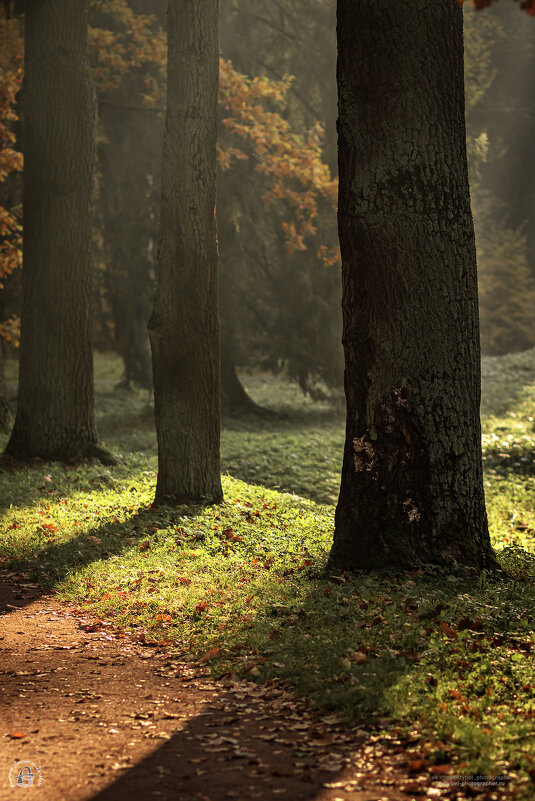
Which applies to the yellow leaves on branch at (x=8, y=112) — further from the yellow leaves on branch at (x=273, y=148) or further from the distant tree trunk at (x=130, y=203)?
the yellow leaves on branch at (x=273, y=148)

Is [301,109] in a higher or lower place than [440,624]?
higher

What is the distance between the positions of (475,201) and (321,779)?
3443 centimetres

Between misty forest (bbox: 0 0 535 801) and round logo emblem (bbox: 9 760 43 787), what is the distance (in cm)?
1

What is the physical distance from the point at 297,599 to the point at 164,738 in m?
2.23

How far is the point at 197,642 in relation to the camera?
6.02m

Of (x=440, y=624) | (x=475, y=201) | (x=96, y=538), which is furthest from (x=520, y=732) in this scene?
(x=475, y=201)

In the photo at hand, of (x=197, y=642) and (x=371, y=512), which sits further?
(x=371, y=512)

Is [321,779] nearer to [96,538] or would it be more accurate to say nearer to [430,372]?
[430,372]

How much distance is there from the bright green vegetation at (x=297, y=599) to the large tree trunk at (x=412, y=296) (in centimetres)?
53

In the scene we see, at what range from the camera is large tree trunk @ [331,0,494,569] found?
670 centimetres

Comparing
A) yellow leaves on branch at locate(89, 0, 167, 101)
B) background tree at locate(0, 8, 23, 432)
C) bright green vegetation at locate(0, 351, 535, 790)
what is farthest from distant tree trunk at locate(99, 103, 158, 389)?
bright green vegetation at locate(0, 351, 535, 790)

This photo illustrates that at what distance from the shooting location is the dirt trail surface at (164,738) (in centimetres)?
384

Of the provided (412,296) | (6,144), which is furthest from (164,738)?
(6,144)

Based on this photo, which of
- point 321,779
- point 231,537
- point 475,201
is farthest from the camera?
point 475,201
